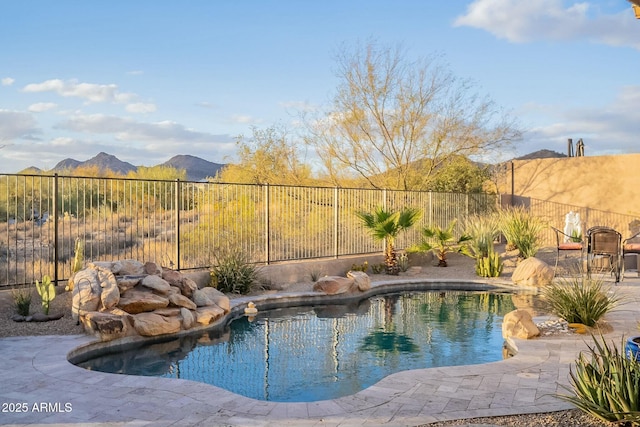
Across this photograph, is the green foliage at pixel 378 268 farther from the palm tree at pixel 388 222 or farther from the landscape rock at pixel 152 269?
the landscape rock at pixel 152 269

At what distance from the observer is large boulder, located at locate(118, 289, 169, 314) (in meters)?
7.46

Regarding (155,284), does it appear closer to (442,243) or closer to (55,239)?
(55,239)

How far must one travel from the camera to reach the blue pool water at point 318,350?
572 centimetres

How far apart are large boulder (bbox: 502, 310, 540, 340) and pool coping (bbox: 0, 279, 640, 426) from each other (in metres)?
0.93

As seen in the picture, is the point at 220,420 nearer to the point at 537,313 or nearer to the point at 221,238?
the point at 537,313

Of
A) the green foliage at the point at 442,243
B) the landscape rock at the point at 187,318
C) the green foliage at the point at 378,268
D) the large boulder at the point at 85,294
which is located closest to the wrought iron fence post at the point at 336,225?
the green foliage at the point at 378,268

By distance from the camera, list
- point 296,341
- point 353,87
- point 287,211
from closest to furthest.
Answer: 1. point 296,341
2. point 287,211
3. point 353,87

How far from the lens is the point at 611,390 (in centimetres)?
379

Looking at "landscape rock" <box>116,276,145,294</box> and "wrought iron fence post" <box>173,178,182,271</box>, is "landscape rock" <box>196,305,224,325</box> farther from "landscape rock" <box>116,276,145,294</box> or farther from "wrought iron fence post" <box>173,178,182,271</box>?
"wrought iron fence post" <box>173,178,182,271</box>

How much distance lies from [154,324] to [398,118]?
14.0 meters

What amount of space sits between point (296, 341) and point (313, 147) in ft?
43.8

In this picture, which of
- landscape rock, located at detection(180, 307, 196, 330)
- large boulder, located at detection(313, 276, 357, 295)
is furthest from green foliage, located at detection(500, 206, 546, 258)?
landscape rock, located at detection(180, 307, 196, 330)

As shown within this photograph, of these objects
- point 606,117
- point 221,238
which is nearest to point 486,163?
point 606,117

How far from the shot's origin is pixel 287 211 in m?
13.4
